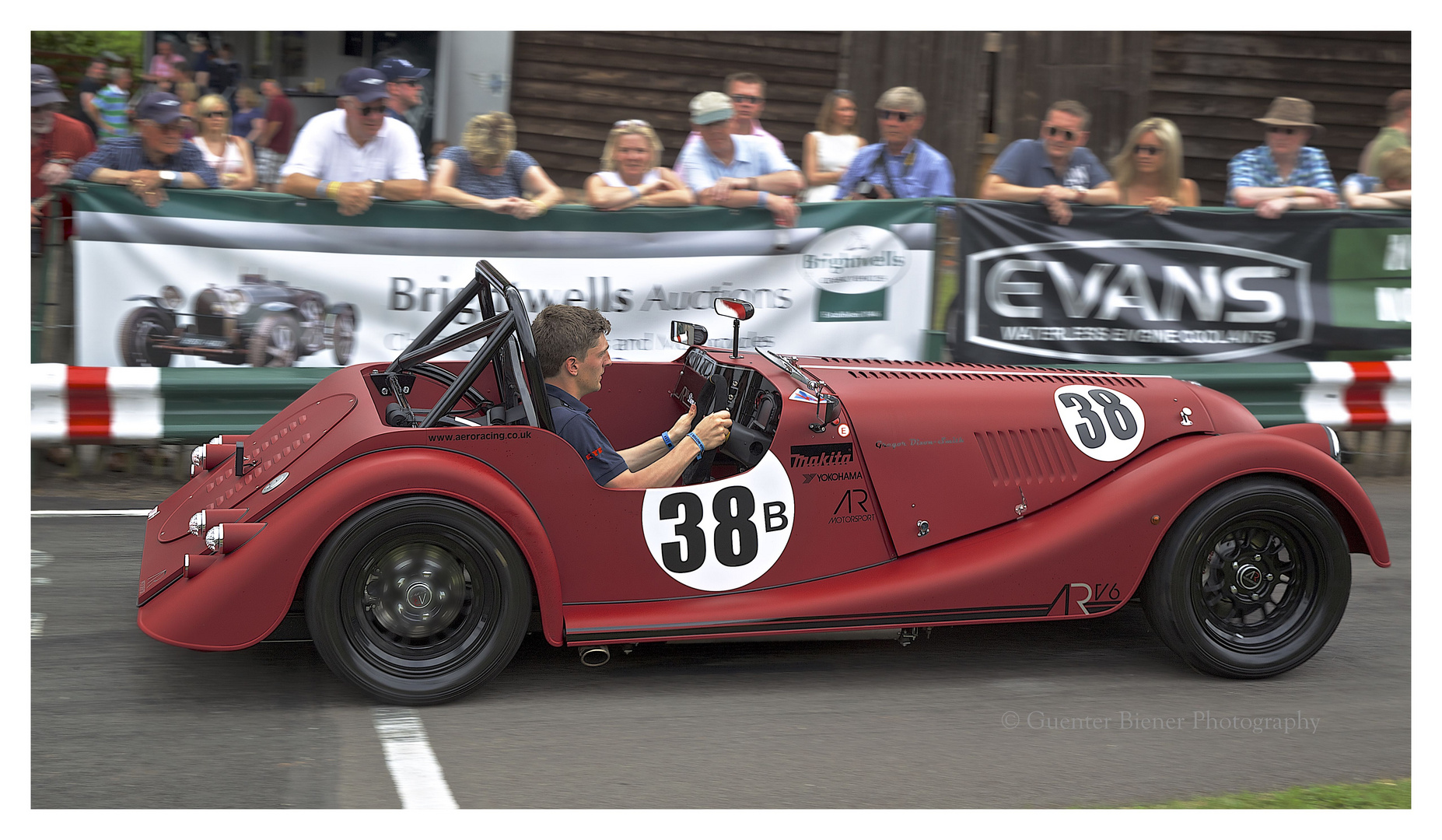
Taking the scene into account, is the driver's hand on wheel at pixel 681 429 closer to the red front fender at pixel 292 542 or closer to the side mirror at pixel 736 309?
the side mirror at pixel 736 309

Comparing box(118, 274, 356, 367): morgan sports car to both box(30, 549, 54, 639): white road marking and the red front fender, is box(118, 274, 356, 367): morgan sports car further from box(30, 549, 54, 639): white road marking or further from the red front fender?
the red front fender

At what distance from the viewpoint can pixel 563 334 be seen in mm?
4707

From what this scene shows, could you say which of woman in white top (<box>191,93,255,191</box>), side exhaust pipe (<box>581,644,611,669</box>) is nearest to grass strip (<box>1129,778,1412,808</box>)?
side exhaust pipe (<box>581,644,611,669</box>)

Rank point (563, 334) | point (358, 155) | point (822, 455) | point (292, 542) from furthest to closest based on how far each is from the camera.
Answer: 1. point (358, 155)
2. point (563, 334)
3. point (822, 455)
4. point (292, 542)

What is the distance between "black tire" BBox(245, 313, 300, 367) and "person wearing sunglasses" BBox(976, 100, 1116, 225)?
4.35 meters

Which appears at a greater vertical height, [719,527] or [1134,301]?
[1134,301]

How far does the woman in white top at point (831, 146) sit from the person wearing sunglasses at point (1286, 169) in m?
2.56

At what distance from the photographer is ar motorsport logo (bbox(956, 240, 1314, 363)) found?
7.88m

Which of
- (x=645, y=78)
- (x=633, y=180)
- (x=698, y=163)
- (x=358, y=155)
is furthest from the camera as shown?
(x=645, y=78)

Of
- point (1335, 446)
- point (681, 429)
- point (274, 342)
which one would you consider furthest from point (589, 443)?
point (274, 342)

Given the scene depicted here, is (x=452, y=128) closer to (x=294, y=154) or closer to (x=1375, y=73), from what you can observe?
(x=294, y=154)

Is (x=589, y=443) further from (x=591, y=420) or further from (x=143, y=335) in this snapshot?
(x=143, y=335)

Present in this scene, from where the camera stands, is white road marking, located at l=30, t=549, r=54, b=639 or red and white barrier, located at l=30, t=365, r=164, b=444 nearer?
white road marking, located at l=30, t=549, r=54, b=639

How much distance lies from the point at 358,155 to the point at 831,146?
317 cm
